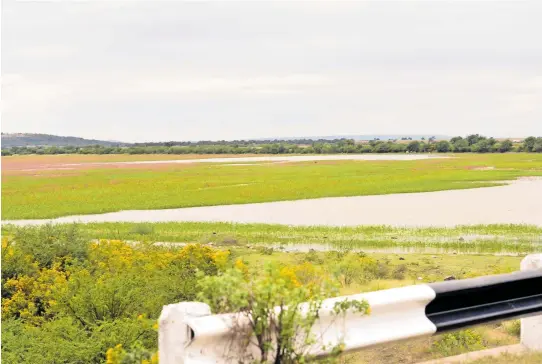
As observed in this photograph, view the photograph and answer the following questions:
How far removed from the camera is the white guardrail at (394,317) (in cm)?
286

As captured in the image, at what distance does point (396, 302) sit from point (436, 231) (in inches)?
760

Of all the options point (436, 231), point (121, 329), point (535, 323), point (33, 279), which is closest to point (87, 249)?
point (33, 279)

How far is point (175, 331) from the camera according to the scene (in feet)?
9.38

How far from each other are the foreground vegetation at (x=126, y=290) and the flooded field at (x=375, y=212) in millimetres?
11869

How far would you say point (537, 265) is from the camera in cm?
421

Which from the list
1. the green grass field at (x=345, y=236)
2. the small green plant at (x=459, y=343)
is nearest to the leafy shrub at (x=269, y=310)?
the small green plant at (x=459, y=343)

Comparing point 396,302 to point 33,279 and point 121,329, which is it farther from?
point 33,279

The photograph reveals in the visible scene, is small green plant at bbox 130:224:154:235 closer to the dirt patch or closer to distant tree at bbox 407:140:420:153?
the dirt patch

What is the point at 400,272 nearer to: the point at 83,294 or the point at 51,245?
the point at 51,245

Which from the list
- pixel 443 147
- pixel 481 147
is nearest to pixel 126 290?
pixel 481 147

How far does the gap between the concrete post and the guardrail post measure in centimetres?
228

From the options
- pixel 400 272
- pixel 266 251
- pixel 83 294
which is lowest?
pixel 266 251

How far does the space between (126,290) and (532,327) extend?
13.6ft

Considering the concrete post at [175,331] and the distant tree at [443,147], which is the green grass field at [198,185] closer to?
the concrete post at [175,331]
